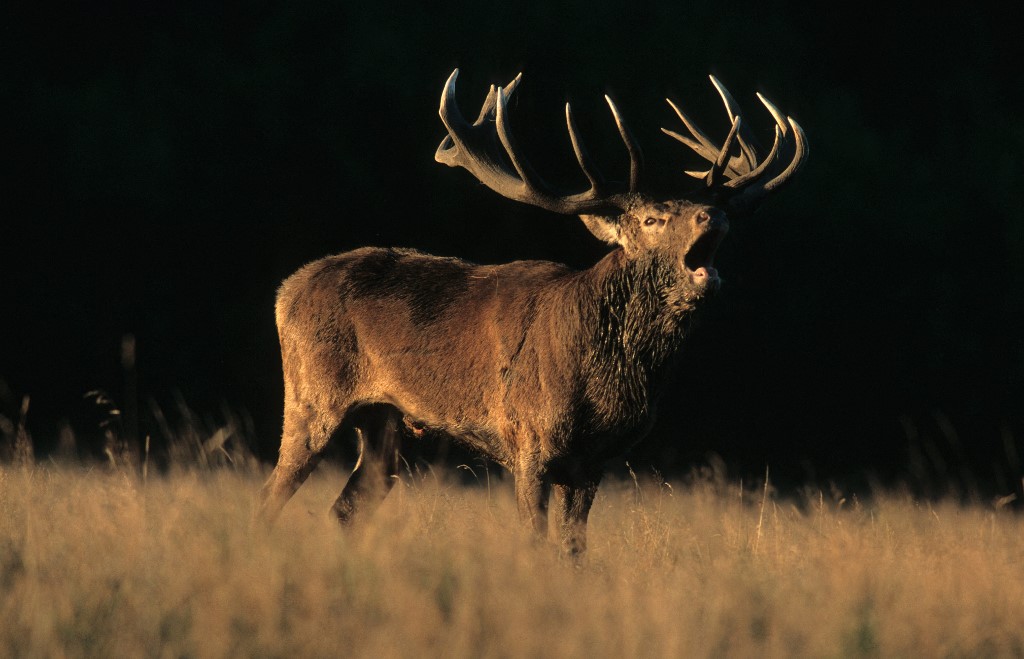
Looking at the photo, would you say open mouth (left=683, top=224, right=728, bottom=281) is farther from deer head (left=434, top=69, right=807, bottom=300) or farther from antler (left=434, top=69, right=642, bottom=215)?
antler (left=434, top=69, right=642, bottom=215)

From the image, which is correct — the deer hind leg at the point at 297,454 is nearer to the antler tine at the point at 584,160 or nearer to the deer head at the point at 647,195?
the deer head at the point at 647,195

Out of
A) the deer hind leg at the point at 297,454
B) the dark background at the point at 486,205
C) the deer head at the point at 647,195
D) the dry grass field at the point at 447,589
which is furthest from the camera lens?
the dark background at the point at 486,205

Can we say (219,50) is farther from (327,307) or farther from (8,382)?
(327,307)

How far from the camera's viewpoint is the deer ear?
6.63 meters

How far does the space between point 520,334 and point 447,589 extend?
2131 mm

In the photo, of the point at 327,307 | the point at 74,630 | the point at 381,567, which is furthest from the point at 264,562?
the point at 327,307

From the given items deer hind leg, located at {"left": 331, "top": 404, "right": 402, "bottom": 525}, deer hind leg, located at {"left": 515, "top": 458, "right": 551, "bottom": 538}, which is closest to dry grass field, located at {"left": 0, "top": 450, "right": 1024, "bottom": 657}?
deer hind leg, located at {"left": 515, "top": 458, "right": 551, "bottom": 538}

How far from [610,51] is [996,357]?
5.04 meters

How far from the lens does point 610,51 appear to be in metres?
13.8

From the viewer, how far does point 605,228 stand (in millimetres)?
6672

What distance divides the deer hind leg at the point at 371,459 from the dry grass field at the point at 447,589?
21.7 inches

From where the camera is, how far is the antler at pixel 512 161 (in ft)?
21.4

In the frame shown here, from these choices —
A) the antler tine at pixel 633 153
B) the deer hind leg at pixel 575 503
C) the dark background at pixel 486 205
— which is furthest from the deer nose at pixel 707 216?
the dark background at pixel 486 205

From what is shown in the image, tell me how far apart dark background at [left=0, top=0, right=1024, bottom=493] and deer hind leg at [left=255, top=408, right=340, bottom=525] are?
5.56 m
